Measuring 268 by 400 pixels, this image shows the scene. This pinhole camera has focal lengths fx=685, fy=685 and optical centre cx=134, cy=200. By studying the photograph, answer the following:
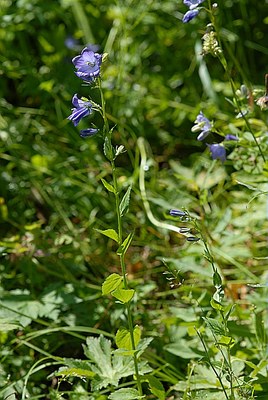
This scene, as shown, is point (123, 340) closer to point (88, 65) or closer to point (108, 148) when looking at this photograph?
point (108, 148)

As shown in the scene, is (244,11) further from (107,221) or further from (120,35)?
(107,221)

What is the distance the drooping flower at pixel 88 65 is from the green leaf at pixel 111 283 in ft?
1.31

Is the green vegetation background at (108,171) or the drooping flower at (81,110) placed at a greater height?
the drooping flower at (81,110)

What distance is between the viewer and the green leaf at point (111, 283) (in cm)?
136

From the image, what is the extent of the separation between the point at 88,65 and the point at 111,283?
0.44 meters

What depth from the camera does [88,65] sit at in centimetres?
139

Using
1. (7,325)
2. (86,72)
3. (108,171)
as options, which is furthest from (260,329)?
(108,171)

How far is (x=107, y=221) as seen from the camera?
2.35 meters

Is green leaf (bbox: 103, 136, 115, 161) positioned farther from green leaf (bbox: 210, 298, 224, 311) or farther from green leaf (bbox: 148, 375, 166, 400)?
green leaf (bbox: 148, 375, 166, 400)

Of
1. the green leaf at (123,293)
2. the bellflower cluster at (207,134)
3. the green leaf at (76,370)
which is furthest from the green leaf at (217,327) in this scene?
the bellflower cluster at (207,134)

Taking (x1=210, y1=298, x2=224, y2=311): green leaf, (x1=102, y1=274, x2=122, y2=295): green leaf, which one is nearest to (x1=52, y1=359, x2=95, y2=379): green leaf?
(x1=102, y1=274, x2=122, y2=295): green leaf

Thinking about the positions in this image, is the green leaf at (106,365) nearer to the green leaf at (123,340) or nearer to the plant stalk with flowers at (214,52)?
the green leaf at (123,340)

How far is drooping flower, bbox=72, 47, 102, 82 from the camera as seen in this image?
1.35 m

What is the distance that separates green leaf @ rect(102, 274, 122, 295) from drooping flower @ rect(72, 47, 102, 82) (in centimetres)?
40
